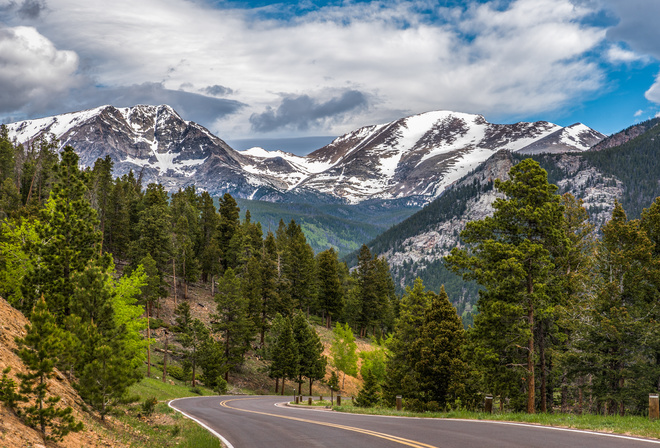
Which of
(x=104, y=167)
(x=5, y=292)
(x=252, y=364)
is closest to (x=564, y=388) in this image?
(x=5, y=292)

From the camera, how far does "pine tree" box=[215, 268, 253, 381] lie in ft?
174

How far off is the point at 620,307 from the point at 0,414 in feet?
91.6

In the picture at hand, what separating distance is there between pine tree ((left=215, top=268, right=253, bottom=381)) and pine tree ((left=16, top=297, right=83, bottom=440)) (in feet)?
140

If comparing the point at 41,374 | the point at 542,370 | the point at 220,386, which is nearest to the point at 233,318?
the point at 220,386

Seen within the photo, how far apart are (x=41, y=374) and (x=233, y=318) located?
45316 millimetres

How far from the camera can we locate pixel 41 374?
1028 cm

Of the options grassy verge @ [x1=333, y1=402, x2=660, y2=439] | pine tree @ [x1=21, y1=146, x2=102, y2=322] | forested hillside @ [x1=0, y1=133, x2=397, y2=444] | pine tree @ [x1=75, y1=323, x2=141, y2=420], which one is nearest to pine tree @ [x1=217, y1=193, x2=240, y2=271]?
forested hillside @ [x1=0, y1=133, x2=397, y2=444]

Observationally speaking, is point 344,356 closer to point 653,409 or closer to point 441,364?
point 441,364

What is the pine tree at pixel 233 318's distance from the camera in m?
52.9

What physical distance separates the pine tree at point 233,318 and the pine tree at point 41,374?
4264cm

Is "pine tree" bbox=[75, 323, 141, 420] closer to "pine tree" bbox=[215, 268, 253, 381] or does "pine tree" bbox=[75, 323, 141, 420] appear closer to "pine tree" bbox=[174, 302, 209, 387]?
"pine tree" bbox=[174, 302, 209, 387]

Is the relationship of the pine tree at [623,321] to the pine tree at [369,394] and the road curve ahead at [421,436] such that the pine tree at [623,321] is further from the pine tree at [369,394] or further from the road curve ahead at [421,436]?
the pine tree at [369,394]

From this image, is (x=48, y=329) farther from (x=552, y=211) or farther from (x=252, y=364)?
(x=252, y=364)

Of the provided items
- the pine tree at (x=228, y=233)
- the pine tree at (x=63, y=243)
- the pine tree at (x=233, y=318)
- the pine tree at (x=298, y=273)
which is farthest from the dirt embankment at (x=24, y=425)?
the pine tree at (x=228, y=233)
